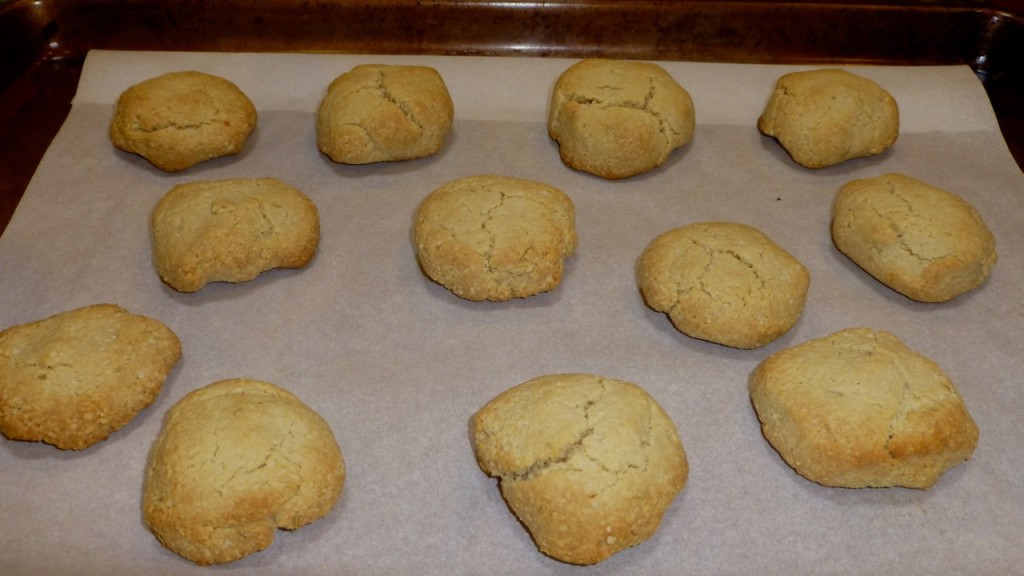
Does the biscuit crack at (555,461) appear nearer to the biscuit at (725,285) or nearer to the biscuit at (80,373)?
the biscuit at (725,285)

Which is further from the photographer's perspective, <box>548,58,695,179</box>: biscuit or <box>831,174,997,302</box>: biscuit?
<box>548,58,695,179</box>: biscuit

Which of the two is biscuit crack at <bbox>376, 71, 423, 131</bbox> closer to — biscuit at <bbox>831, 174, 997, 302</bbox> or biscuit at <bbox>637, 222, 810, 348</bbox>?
biscuit at <bbox>637, 222, 810, 348</bbox>

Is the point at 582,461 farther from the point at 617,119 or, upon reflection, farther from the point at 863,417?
the point at 617,119

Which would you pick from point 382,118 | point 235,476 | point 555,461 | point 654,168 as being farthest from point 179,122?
point 555,461

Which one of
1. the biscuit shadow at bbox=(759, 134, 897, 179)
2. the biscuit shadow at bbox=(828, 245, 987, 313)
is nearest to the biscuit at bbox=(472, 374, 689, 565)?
the biscuit shadow at bbox=(828, 245, 987, 313)

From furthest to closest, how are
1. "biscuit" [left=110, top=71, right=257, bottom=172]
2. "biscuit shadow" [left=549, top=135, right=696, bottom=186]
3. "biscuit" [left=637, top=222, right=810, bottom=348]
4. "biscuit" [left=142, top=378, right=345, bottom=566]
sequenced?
"biscuit shadow" [left=549, top=135, right=696, bottom=186] → "biscuit" [left=110, top=71, right=257, bottom=172] → "biscuit" [left=637, top=222, right=810, bottom=348] → "biscuit" [left=142, top=378, right=345, bottom=566]

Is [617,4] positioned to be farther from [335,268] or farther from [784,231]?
[335,268]

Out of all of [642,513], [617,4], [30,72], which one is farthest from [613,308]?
[30,72]
